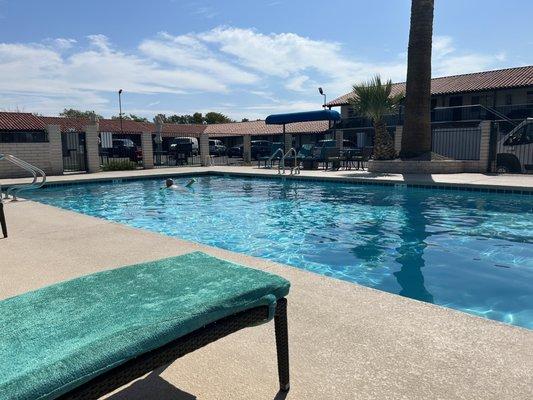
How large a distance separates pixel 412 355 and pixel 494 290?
3.08 m

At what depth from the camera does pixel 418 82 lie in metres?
16.4

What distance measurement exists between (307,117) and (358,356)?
59.5 ft

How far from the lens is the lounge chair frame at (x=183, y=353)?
1.45 metres

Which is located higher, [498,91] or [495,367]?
[498,91]

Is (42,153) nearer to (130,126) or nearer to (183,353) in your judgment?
(183,353)

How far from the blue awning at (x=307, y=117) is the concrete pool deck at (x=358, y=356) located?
16.0m

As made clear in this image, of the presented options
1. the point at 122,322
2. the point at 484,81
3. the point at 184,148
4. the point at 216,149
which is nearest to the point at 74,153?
the point at 184,148

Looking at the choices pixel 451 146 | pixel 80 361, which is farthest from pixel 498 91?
pixel 80 361

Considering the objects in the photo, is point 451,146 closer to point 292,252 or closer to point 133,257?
point 292,252

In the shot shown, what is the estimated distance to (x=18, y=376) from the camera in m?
1.32

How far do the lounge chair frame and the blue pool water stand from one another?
10.1ft

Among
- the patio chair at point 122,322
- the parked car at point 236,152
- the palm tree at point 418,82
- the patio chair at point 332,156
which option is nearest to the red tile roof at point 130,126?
the parked car at point 236,152

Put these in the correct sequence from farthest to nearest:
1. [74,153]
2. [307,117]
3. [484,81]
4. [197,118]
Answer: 1. [197,118]
2. [484,81]
3. [74,153]
4. [307,117]

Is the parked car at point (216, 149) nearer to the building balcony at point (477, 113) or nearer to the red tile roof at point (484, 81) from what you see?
the building balcony at point (477, 113)
